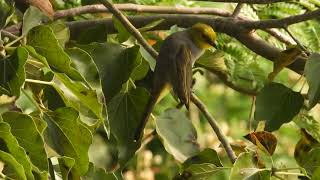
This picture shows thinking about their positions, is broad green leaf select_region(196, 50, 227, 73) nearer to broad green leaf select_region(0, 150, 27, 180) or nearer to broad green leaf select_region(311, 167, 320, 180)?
broad green leaf select_region(311, 167, 320, 180)

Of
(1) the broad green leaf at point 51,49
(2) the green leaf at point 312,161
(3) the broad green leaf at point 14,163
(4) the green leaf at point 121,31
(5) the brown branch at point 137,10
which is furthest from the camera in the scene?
(5) the brown branch at point 137,10

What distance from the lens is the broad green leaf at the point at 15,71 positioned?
0.97 m

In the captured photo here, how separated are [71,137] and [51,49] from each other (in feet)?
0.39

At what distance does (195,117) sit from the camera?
10.0 ft

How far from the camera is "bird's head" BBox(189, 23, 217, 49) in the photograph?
1.40 meters

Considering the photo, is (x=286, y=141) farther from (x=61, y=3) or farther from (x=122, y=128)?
(x=122, y=128)

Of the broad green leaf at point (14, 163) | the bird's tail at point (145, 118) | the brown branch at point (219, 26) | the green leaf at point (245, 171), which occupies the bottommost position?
the bird's tail at point (145, 118)

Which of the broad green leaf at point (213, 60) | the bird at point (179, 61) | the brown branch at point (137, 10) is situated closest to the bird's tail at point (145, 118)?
the bird at point (179, 61)

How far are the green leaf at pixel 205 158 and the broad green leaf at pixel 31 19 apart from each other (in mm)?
295

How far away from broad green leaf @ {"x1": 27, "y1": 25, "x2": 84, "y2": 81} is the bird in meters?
0.24

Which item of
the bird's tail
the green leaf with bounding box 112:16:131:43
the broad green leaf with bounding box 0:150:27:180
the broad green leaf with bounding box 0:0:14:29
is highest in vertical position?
the broad green leaf with bounding box 0:0:14:29

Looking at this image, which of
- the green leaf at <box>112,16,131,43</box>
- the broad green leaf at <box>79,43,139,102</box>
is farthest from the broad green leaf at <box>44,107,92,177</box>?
the green leaf at <box>112,16,131,43</box>

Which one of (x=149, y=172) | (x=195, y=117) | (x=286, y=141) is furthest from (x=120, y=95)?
(x=286, y=141)

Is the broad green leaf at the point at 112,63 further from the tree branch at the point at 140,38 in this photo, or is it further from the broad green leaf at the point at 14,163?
the broad green leaf at the point at 14,163
